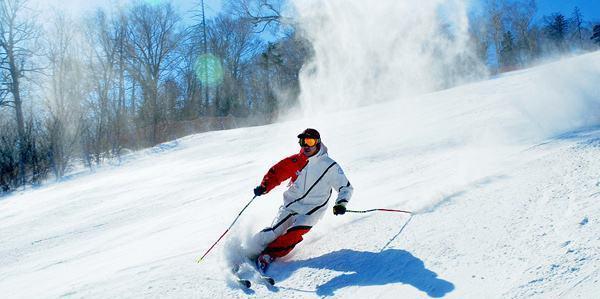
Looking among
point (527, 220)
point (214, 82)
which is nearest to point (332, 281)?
point (527, 220)

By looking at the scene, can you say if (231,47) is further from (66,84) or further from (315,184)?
(315,184)

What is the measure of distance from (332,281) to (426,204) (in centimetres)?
178

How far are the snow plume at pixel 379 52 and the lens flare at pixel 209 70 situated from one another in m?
16.9

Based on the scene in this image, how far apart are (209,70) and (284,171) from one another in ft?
103

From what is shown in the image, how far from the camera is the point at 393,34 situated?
584 inches

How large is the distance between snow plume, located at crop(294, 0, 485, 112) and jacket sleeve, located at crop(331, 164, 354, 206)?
38.8 ft

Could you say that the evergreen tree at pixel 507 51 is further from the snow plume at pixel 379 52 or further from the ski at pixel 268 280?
the ski at pixel 268 280

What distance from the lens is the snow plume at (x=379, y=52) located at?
14.7 meters

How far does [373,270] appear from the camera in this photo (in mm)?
3197

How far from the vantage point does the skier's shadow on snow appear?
2.89 metres

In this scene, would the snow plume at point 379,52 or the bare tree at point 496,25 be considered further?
the bare tree at point 496,25

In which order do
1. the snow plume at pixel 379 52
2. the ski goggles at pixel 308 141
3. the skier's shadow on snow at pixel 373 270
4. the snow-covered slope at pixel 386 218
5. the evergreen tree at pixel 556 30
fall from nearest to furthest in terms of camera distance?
the skier's shadow on snow at pixel 373 270 < the snow-covered slope at pixel 386 218 < the ski goggles at pixel 308 141 < the snow plume at pixel 379 52 < the evergreen tree at pixel 556 30

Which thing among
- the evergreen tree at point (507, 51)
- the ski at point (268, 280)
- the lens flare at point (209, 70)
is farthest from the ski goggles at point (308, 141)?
the evergreen tree at point (507, 51)

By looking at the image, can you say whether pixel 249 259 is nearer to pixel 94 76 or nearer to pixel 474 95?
pixel 474 95
